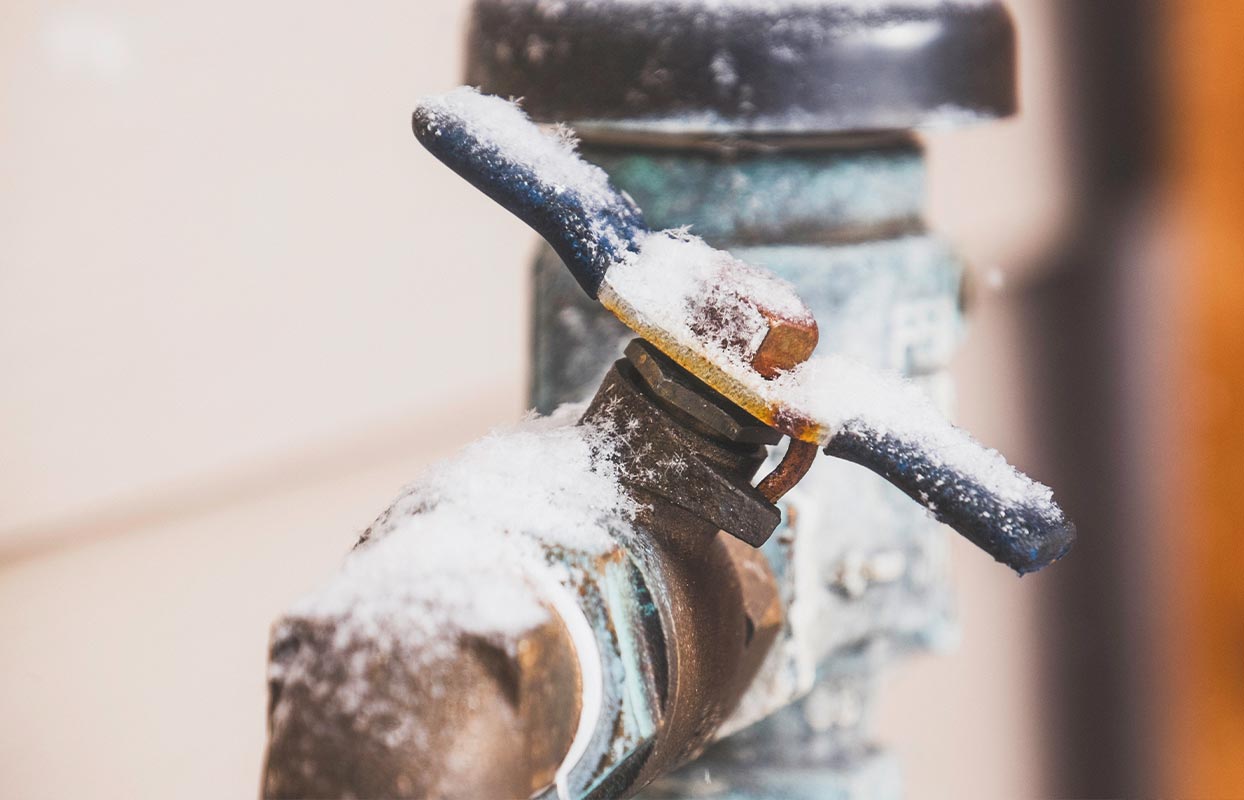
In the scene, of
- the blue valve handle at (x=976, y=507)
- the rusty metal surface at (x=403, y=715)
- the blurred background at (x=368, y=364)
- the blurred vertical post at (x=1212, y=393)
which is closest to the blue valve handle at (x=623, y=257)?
the blue valve handle at (x=976, y=507)

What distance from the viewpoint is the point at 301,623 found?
29 cm

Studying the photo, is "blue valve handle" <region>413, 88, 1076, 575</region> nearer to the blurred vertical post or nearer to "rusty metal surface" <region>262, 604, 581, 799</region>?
"rusty metal surface" <region>262, 604, 581, 799</region>

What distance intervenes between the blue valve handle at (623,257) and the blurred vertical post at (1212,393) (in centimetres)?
75

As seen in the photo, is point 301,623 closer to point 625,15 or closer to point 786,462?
point 786,462

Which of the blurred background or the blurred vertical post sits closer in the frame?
the blurred background

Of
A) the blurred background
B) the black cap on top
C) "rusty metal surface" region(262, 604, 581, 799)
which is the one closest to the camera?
"rusty metal surface" region(262, 604, 581, 799)

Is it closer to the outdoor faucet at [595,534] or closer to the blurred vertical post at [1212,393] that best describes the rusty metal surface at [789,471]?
the outdoor faucet at [595,534]

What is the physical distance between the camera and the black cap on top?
0.46 metres

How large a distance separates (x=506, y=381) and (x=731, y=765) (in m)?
0.41

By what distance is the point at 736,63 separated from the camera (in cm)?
46

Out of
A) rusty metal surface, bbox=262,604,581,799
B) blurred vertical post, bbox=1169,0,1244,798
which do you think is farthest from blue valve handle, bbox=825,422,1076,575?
blurred vertical post, bbox=1169,0,1244,798

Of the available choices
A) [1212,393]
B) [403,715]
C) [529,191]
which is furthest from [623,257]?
[1212,393]

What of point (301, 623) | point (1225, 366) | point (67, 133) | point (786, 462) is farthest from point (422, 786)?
point (1225, 366)

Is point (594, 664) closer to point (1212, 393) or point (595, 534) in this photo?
point (595, 534)
